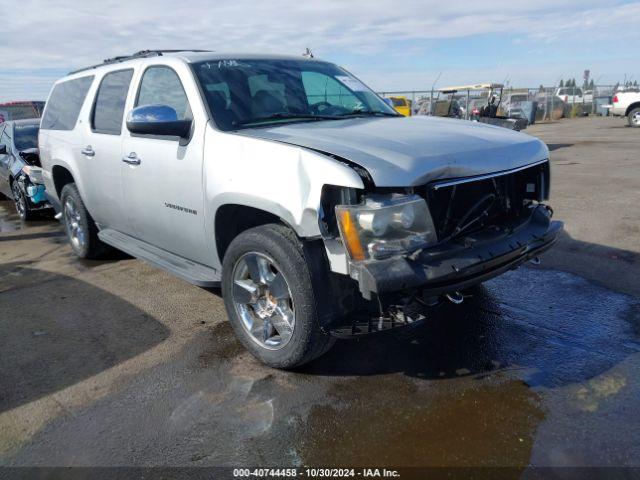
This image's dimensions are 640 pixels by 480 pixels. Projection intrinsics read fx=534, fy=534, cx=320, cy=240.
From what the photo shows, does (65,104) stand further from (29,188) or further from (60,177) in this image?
(29,188)

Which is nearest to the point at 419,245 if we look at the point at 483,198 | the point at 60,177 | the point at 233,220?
the point at 483,198

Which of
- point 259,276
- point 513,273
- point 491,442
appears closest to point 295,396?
point 259,276

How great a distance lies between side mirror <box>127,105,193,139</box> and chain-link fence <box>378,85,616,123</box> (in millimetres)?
19198

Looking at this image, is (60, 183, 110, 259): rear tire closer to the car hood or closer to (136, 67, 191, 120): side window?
(136, 67, 191, 120): side window

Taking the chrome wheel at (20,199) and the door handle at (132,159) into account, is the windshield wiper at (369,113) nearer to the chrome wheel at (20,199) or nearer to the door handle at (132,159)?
the door handle at (132,159)

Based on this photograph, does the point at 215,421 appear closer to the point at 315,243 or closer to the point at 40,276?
the point at 315,243

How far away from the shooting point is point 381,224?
8.77 ft

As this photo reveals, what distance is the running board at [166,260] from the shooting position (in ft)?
12.4

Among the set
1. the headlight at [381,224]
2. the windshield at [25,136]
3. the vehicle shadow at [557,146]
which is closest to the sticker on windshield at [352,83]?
the headlight at [381,224]

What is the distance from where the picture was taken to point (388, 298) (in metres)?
2.76

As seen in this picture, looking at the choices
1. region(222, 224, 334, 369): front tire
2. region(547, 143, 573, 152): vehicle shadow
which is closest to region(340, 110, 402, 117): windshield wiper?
region(222, 224, 334, 369): front tire

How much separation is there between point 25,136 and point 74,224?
4146 millimetres

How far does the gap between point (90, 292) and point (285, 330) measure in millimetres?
2600

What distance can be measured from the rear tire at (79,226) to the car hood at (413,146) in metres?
2.96
